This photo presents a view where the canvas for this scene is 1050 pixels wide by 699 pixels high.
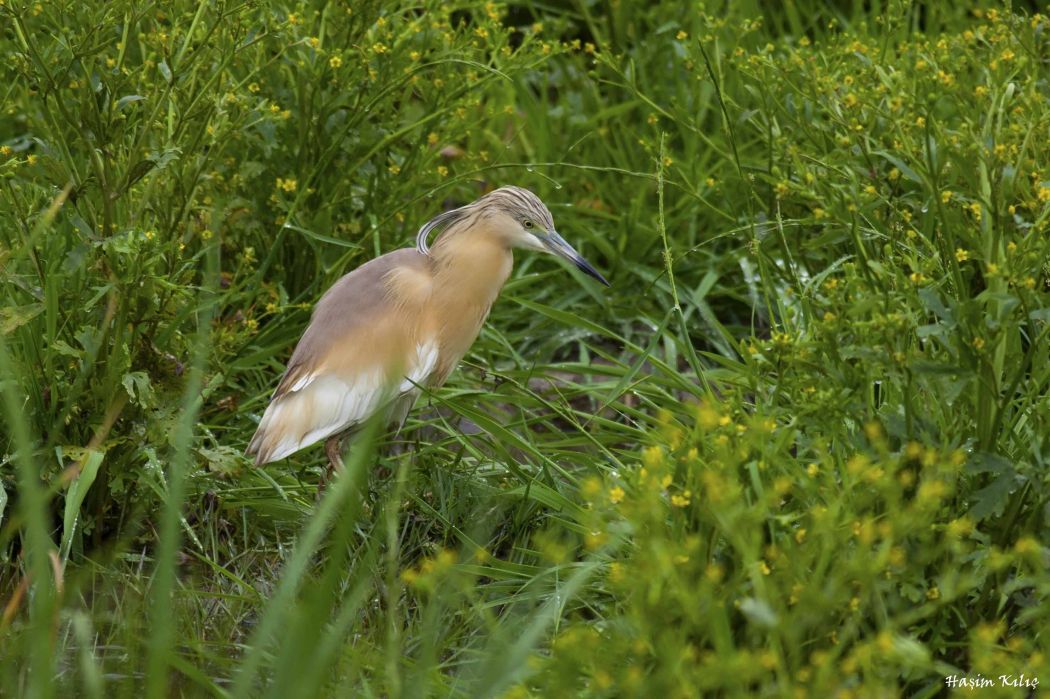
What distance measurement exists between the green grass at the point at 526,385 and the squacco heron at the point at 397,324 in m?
0.12

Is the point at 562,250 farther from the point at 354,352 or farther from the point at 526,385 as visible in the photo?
the point at 354,352

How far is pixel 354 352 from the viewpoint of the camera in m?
3.42

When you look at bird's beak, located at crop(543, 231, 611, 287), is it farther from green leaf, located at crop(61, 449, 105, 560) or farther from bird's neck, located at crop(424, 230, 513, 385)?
green leaf, located at crop(61, 449, 105, 560)

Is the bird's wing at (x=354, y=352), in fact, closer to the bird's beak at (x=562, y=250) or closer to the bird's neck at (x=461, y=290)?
the bird's neck at (x=461, y=290)

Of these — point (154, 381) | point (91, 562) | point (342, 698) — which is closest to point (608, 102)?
point (154, 381)

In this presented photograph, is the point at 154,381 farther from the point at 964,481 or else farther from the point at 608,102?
the point at 608,102

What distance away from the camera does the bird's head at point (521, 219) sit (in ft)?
11.7

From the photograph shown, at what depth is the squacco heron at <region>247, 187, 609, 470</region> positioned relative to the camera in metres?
3.33

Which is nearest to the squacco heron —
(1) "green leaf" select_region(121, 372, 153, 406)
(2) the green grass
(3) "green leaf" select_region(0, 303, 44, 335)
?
(2) the green grass

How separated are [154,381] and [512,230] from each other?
978 millimetres

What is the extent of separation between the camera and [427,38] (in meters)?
3.86

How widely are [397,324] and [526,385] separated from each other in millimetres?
342

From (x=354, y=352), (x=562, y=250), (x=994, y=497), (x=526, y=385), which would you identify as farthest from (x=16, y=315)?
(x=994, y=497)

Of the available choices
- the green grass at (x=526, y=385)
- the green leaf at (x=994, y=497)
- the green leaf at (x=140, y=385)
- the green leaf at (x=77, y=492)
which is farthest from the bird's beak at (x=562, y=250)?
the green leaf at (x=994, y=497)
